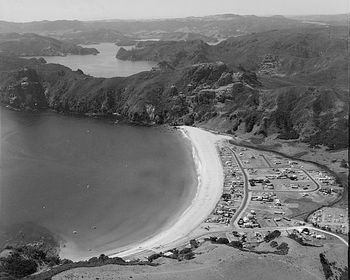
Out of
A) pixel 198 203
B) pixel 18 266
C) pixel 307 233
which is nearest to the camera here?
pixel 18 266

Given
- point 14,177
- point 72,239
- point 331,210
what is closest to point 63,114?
point 14,177

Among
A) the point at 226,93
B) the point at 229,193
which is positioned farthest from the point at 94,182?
the point at 226,93

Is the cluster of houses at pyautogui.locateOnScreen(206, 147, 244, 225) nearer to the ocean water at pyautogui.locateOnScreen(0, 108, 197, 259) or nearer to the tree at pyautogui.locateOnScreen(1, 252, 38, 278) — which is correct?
the ocean water at pyautogui.locateOnScreen(0, 108, 197, 259)

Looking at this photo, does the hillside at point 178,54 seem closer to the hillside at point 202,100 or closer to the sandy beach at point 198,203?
the hillside at point 202,100

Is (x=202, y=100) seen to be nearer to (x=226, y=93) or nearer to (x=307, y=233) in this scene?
(x=226, y=93)

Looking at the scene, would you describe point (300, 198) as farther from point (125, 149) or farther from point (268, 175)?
point (125, 149)

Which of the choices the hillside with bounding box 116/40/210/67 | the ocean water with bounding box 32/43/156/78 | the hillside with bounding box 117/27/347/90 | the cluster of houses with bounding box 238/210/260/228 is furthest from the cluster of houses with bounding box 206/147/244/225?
the hillside with bounding box 116/40/210/67
